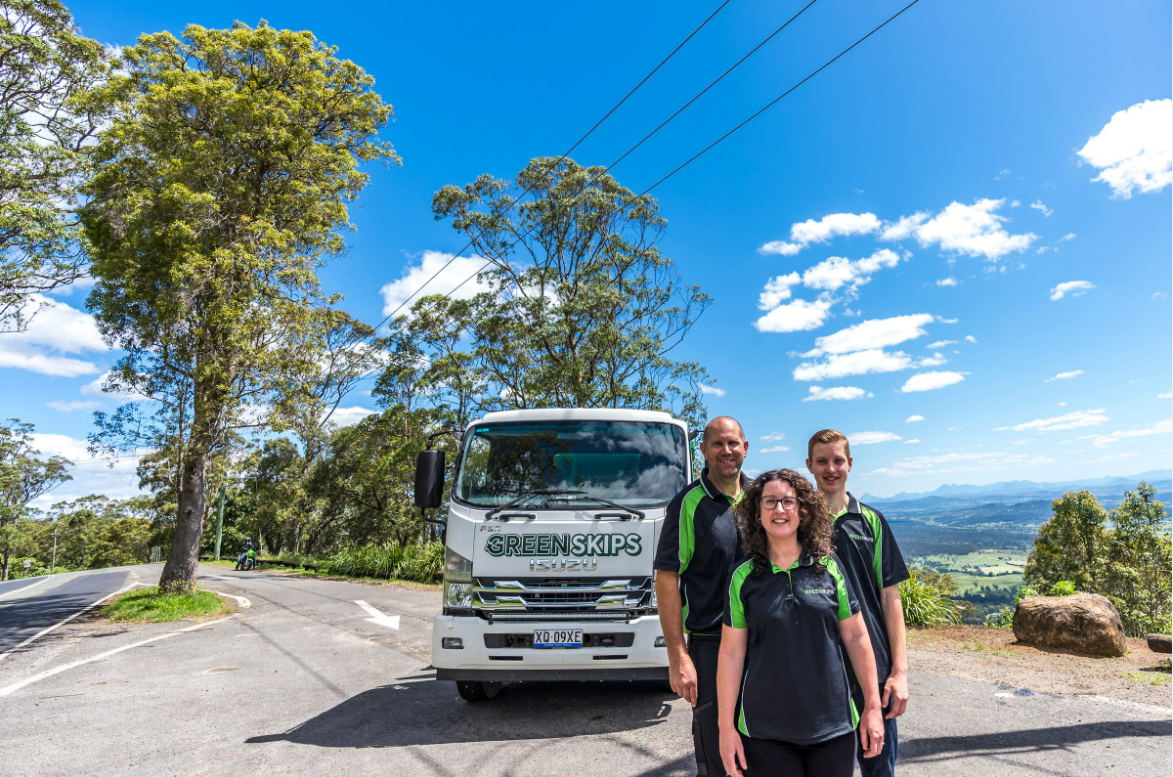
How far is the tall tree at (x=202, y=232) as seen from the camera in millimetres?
12914

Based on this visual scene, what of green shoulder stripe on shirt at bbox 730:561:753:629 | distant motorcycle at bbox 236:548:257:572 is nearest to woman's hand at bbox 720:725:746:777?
green shoulder stripe on shirt at bbox 730:561:753:629

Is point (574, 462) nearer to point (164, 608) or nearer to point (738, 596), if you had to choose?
point (738, 596)

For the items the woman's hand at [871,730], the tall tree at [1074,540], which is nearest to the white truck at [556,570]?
the woman's hand at [871,730]

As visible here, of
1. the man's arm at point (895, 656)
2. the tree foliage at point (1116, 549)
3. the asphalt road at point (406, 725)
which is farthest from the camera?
the tree foliage at point (1116, 549)

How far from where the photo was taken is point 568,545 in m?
4.82

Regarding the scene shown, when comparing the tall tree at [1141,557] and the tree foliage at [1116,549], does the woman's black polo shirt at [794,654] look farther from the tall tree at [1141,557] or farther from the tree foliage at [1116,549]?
the tall tree at [1141,557]

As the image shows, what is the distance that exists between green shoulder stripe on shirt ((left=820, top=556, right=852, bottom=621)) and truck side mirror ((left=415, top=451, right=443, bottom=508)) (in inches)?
Result: 147

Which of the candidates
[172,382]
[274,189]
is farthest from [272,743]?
[274,189]

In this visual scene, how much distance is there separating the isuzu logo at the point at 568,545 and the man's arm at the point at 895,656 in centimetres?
236

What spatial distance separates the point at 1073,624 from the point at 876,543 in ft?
22.6

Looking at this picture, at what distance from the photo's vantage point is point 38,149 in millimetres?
10914

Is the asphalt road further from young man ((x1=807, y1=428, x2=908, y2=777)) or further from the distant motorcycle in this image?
the distant motorcycle

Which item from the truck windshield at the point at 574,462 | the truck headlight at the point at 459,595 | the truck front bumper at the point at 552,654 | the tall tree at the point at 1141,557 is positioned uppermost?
the truck windshield at the point at 574,462

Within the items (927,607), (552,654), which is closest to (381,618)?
(552,654)
